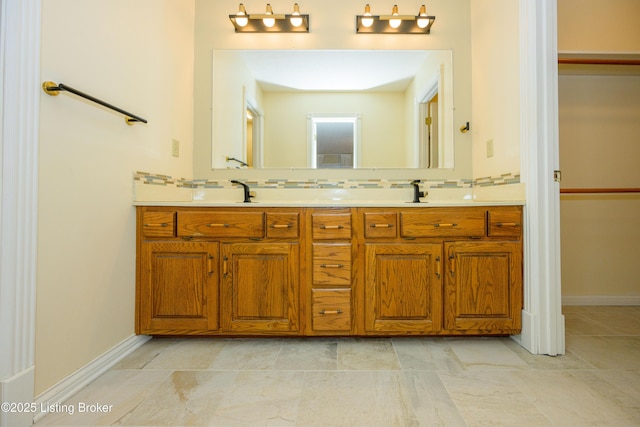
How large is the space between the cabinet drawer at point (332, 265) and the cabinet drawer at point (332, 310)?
60 mm

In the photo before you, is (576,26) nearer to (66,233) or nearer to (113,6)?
(113,6)

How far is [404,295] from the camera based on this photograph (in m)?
1.66

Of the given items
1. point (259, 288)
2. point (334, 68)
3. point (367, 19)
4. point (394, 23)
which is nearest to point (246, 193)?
point (259, 288)

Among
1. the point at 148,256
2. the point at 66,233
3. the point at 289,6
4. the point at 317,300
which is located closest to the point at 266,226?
the point at 317,300

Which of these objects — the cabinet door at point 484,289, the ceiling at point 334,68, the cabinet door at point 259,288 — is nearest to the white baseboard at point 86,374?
the cabinet door at point 259,288

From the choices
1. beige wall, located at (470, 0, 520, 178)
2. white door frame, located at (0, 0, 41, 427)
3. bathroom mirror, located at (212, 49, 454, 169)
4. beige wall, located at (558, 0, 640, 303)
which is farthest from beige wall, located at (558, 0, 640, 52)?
white door frame, located at (0, 0, 41, 427)

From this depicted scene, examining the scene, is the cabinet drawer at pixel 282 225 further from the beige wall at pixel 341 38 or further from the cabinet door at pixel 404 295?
the beige wall at pixel 341 38

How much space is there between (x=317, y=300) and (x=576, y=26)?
289cm

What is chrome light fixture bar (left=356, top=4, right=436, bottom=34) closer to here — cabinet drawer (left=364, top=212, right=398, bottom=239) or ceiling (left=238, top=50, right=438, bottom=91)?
ceiling (left=238, top=50, right=438, bottom=91)

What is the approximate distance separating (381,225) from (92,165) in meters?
1.43

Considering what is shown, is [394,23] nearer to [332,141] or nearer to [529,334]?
[332,141]

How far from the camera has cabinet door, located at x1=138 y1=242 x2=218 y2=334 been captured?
165 cm

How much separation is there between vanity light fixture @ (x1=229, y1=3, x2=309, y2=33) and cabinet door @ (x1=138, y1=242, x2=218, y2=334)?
5.61 feet

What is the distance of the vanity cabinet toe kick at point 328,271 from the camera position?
1657 millimetres
